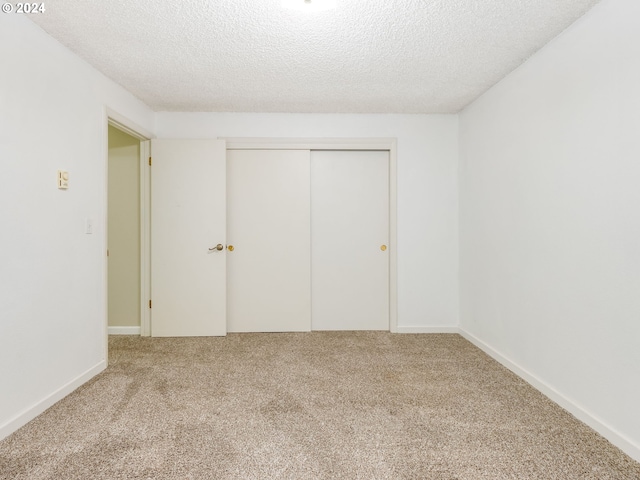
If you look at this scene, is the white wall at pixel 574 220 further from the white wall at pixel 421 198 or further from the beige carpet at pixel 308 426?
the white wall at pixel 421 198

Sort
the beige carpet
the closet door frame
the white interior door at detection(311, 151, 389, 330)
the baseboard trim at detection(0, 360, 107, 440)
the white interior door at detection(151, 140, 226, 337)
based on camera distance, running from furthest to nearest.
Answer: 1. the white interior door at detection(311, 151, 389, 330)
2. the closet door frame
3. the white interior door at detection(151, 140, 226, 337)
4. the baseboard trim at detection(0, 360, 107, 440)
5. the beige carpet

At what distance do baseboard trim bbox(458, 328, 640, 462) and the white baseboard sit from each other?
346 cm

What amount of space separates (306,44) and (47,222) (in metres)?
1.96

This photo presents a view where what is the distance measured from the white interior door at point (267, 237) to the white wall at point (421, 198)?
35 centimetres

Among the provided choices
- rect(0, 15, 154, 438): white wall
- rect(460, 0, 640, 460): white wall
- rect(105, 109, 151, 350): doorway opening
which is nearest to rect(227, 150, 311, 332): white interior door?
rect(105, 109, 151, 350): doorway opening

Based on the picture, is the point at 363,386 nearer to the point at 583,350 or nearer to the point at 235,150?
the point at 583,350

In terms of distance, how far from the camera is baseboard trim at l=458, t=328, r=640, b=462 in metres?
1.71

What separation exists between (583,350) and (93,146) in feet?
11.4

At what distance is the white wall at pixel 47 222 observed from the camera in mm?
1885

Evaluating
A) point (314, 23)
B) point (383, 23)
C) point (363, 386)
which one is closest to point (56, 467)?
point (363, 386)

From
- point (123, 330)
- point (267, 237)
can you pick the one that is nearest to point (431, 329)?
point (267, 237)

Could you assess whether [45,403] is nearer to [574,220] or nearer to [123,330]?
[123,330]

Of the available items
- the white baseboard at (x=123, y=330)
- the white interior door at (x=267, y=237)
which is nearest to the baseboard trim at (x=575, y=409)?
the white interior door at (x=267, y=237)

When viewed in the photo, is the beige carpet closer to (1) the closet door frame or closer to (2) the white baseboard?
(2) the white baseboard
